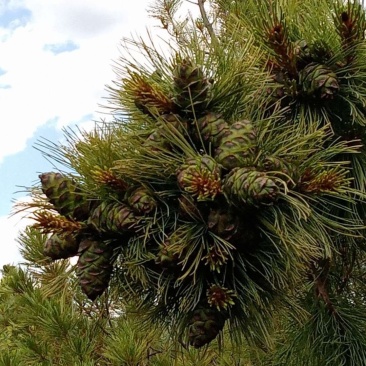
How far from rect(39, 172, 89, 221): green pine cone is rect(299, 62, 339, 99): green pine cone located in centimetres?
26

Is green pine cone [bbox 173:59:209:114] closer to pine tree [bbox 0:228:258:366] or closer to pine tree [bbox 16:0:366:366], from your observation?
pine tree [bbox 16:0:366:366]

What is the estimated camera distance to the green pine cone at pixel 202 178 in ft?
1.59

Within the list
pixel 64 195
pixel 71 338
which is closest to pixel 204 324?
pixel 64 195

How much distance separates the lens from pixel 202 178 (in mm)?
485

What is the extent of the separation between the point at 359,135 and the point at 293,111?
0.26ft

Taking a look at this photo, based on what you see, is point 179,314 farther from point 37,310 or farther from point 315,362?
point 37,310

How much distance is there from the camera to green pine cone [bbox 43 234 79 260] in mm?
566

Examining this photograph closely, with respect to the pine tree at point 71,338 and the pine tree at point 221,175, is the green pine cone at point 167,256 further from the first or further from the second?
the pine tree at point 71,338

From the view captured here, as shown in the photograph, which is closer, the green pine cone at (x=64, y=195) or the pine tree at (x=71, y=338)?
the green pine cone at (x=64, y=195)

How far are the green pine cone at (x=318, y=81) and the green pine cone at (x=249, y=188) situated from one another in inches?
7.1

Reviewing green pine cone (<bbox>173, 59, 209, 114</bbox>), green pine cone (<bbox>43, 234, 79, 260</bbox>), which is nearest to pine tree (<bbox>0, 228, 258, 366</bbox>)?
green pine cone (<bbox>43, 234, 79, 260</bbox>)

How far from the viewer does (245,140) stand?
0.51m

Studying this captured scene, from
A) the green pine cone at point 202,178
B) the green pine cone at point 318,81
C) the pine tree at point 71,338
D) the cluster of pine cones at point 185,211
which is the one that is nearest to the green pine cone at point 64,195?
the cluster of pine cones at point 185,211

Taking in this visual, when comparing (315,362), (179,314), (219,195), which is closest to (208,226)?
(219,195)
